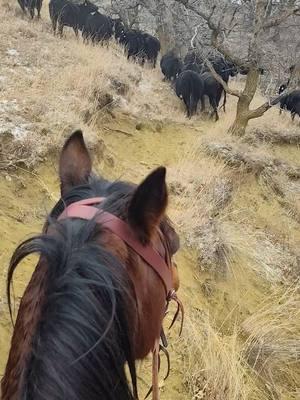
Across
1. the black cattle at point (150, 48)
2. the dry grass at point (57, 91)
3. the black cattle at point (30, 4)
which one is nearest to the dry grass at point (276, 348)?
the dry grass at point (57, 91)

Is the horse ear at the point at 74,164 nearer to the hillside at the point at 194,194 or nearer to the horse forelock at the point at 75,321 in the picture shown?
the hillside at the point at 194,194

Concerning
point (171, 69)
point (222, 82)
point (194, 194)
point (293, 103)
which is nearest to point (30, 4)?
point (171, 69)

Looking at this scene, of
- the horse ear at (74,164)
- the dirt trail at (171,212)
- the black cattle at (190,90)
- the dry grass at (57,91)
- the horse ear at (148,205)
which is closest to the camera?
the horse ear at (148,205)

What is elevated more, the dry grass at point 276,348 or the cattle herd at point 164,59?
the dry grass at point 276,348

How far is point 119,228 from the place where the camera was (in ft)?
3.97

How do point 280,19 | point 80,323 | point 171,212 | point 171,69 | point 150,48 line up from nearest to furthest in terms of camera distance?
point 80,323 → point 171,212 → point 280,19 → point 171,69 → point 150,48

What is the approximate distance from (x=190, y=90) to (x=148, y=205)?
Answer: 10030mm

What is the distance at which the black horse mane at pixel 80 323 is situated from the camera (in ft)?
3.16

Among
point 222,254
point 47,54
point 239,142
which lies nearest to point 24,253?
point 222,254

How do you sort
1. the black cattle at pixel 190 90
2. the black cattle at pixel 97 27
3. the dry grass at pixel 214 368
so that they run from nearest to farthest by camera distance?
the dry grass at pixel 214 368
the black cattle at pixel 190 90
the black cattle at pixel 97 27

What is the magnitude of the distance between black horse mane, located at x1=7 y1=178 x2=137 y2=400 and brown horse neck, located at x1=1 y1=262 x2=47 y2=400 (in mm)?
24

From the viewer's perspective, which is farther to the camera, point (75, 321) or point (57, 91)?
point (57, 91)

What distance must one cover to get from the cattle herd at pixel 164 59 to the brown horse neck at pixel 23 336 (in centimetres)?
979

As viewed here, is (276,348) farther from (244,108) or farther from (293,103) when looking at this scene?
(293,103)
